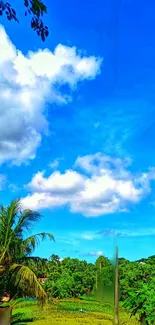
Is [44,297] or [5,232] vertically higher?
[5,232]

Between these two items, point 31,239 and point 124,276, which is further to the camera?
point 124,276

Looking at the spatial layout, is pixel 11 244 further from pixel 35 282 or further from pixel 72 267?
pixel 72 267

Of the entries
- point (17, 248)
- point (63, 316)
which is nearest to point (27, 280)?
point (17, 248)

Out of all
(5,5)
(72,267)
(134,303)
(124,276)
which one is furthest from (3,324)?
(72,267)

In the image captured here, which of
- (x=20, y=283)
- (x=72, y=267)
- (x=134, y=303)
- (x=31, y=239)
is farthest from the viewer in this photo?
(x=72, y=267)

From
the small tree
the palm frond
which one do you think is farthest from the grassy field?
the small tree

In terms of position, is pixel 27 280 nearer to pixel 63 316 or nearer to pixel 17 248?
pixel 17 248

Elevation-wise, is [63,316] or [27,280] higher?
[63,316]

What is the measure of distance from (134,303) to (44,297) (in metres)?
2.69

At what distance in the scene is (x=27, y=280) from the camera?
1176 cm

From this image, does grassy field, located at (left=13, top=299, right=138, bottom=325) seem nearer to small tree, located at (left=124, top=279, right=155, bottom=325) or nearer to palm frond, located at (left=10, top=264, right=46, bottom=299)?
palm frond, located at (left=10, top=264, right=46, bottom=299)

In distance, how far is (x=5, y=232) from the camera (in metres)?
12.2

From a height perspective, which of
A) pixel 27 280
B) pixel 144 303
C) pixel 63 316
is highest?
pixel 63 316

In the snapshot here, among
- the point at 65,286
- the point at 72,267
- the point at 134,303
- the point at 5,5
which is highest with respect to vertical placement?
the point at 72,267
